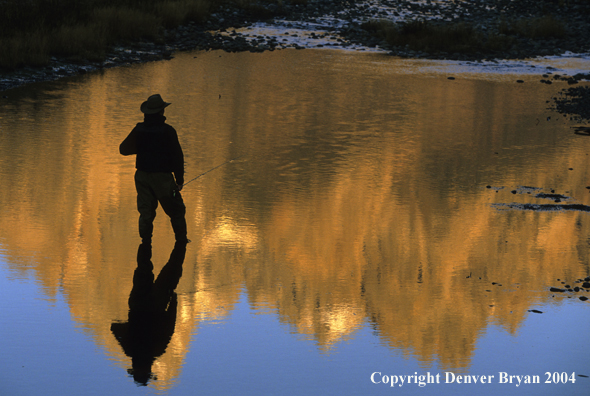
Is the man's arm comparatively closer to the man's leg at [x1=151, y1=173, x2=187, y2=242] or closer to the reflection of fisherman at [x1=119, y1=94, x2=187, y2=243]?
the reflection of fisherman at [x1=119, y1=94, x2=187, y2=243]

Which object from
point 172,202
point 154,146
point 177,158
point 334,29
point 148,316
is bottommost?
point 148,316

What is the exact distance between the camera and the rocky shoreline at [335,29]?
25.4 meters

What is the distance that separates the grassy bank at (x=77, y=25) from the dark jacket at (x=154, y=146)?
14.4 meters

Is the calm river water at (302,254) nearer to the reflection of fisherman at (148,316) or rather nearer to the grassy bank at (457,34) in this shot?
the reflection of fisherman at (148,316)

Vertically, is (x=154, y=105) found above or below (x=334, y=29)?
below

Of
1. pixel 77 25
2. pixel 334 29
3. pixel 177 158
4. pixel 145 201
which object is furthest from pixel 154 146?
pixel 334 29

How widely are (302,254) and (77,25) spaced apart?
1979 centimetres

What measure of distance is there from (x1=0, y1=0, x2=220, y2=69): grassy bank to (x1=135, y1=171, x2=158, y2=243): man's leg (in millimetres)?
14464

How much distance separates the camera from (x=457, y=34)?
106 ft

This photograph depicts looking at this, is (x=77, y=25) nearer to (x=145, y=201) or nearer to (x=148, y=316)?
(x=145, y=201)

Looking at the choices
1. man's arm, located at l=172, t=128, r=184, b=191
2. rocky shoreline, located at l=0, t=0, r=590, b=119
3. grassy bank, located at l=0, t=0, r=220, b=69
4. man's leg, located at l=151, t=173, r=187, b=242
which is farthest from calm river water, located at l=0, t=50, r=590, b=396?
rocky shoreline, located at l=0, t=0, r=590, b=119

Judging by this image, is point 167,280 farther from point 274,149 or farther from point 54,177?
point 274,149

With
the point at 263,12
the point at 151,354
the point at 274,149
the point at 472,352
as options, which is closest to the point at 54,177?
the point at 274,149

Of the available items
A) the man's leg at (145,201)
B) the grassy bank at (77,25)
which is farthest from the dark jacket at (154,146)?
the grassy bank at (77,25)
